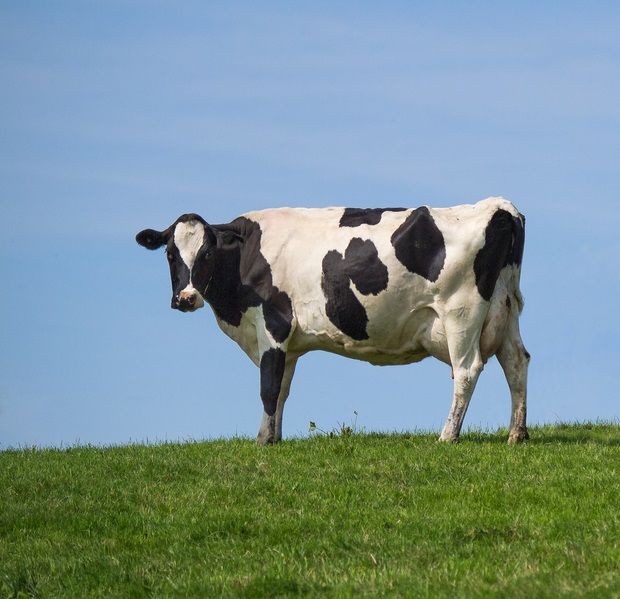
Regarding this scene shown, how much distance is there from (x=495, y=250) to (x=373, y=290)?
1785mm

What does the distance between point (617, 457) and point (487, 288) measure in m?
2.95

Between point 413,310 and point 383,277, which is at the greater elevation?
point 383,277

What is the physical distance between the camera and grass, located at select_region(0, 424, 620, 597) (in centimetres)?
1080

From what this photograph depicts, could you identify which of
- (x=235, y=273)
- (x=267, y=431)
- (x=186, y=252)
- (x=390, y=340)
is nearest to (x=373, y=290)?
(x=390, y=340)

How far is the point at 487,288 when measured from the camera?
17.4m

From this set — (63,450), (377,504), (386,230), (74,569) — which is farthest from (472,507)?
(63,450)

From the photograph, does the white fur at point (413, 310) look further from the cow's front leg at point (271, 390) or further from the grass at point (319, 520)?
the grass at point (319, 520)

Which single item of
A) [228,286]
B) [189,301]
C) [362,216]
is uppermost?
[362,216]

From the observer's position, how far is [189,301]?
19094 mm

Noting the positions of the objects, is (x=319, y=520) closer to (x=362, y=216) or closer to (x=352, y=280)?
(x=352, y=280)

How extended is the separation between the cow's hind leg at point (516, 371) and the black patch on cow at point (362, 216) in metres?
2.42

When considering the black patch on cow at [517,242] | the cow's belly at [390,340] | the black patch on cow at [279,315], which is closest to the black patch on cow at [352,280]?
the cow's belly at [390,340]

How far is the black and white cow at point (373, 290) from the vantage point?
1734 centimetres

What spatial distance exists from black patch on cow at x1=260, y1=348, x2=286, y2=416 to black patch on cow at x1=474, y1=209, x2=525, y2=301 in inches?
124
